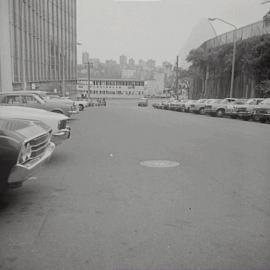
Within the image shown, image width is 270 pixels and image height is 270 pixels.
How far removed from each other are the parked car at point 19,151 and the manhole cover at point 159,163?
290 centimetres

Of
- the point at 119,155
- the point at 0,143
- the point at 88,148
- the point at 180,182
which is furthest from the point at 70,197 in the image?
the point at 88,148

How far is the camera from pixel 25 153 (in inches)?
210

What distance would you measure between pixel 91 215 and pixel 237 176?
135 inches

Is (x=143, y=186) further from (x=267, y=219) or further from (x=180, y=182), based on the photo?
(x=267, y=219)

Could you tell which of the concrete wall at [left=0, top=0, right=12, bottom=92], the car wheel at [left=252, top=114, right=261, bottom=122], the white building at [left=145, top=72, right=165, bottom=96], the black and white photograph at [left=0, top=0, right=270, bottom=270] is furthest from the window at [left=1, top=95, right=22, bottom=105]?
the white building at [left=145, top=72, right=165, bottom=96]

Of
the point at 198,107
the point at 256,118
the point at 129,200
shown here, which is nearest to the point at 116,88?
the point at 198,107

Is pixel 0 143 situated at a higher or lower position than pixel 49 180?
higher

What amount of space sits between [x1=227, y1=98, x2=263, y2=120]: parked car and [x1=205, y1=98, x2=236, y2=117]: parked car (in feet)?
4.13

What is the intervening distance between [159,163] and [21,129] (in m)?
3.89

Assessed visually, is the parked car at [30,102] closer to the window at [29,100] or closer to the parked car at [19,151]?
the window at [29,100]

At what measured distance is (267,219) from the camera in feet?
16.4

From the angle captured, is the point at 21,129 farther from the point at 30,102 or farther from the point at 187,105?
the point at 187,105

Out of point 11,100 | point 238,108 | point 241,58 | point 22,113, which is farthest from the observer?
point 241,58

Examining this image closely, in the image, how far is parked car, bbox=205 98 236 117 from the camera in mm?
29445
